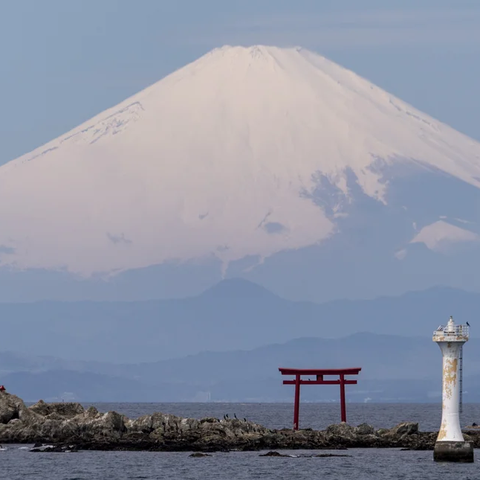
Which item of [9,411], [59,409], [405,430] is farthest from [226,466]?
[59,409]

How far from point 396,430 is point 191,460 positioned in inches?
718

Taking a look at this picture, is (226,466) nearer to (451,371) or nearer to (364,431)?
(451,371)

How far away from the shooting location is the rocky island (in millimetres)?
89125

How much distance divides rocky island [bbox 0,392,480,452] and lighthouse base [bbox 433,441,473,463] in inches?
517

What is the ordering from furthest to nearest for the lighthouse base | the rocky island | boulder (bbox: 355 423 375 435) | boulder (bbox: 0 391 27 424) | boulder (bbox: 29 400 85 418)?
boulder (bbox: 29 400 85 418) < boulder (bbox: 0 391 27 424) < boulder (bbox: 355 423 375 435) < the rocky island < the lighthouse base

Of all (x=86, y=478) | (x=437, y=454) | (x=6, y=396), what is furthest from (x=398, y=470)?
(x=6, y=396)

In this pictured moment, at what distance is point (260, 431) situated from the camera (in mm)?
93375

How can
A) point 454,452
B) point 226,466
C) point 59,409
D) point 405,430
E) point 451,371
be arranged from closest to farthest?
1. point 451,371
2. point 454,452
3. point 226,466
4. point 405,430
5. point 59,409

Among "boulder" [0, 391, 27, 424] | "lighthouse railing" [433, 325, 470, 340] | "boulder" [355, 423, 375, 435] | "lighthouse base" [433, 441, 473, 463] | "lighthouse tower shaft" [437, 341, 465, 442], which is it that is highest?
"lighthouse railing" [433, 325, 470, 340]

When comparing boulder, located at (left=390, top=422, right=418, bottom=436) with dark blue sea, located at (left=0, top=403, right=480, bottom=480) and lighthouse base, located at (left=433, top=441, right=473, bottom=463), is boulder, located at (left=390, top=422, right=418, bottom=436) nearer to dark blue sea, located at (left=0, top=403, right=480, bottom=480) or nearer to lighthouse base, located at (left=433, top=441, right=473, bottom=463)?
dark blue sea, located at (left=0, top=403, right=480, bottom=480)

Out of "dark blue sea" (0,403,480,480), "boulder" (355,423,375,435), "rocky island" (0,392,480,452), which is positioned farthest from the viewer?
"boulder" (355,423,375,435)

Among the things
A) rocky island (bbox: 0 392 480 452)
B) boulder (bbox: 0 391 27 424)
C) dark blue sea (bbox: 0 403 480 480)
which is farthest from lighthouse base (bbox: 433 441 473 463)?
boulder (bbox: 0 391 27 424)

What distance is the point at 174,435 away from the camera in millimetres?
91062

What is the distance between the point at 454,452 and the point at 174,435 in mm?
22146
